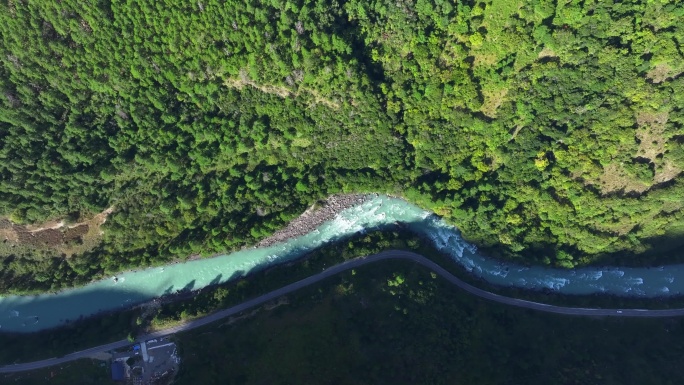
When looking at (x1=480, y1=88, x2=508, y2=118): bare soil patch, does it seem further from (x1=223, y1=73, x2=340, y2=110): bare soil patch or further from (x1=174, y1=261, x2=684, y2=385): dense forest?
(x1=174, y1=261, x2=684, y2=385): dense forest

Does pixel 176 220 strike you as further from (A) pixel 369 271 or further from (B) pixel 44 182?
(A) pixel 369 271

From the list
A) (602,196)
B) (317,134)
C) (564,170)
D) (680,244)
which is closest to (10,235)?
(317,134)

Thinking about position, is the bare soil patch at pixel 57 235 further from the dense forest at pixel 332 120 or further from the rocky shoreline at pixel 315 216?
the rocky shoreline at pixel 315 216

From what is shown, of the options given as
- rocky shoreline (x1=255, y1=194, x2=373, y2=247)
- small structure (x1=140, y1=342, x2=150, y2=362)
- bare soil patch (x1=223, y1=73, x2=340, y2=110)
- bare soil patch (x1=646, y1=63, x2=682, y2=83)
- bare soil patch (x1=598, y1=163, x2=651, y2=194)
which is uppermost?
bare soil patch (x1=223, y1=73, x2=340, y2=110)

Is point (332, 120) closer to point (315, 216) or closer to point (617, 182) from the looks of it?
point (315, 216)

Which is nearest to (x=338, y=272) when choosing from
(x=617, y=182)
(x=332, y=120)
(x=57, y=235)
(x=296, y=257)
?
(x=296, y=257)

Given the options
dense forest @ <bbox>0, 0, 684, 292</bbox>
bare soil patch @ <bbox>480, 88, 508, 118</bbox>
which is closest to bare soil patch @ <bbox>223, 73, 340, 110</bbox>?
dense forest @ <bbox>0, 0, 684, 292</bbox>

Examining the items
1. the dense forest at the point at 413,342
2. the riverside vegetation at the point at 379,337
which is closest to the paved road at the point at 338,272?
the riverside vegetation at the point at 379,337

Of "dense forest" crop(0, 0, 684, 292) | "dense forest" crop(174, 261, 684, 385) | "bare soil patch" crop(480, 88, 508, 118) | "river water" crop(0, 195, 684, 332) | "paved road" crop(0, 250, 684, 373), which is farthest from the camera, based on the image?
"river water" crop(0, 195, 684, 332)
